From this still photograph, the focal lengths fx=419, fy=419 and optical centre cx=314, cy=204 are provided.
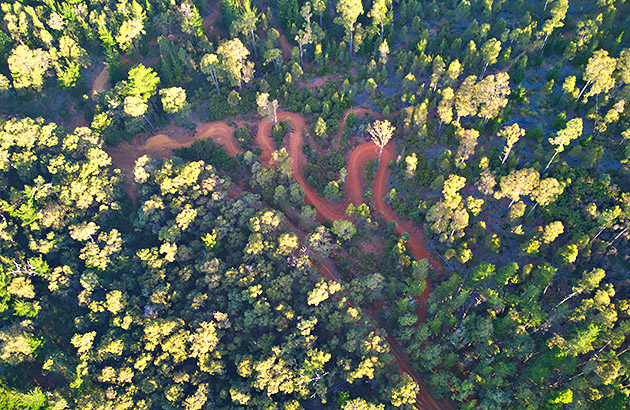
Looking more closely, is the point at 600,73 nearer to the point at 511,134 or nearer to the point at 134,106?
the point at 511,134

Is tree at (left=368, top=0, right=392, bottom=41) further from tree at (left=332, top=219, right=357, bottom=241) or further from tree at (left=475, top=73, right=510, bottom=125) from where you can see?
tree at (left=332, top=219, right=357, bottom=241)

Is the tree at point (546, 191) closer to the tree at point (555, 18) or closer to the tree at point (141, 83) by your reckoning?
the tree at point (555, 18)

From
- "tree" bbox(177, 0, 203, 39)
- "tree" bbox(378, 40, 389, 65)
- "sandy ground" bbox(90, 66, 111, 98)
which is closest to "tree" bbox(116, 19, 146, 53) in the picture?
"sandy ground" bbox(90, 66, 111, 98)

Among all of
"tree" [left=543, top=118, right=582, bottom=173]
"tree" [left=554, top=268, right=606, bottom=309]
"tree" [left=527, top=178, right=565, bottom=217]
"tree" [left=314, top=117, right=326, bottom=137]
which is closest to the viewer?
"tree" [left=554, top=268, right=606, bottom=309]

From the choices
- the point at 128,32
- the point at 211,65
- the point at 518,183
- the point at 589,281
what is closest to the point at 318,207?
the point at 518,183

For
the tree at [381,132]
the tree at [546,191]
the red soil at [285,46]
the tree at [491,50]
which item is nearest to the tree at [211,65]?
the red soil at [285,46]
